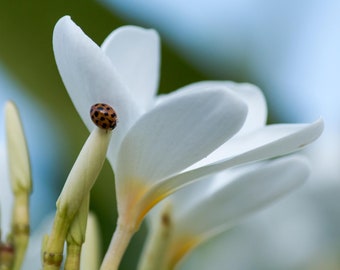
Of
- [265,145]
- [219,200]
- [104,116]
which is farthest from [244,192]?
[104,116]

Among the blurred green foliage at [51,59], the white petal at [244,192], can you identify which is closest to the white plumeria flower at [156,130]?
the white petal at [244,192]

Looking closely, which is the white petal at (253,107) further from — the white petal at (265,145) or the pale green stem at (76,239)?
the pale green stem at (76,239)

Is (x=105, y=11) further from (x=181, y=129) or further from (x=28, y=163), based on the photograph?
(x=181, y=129)

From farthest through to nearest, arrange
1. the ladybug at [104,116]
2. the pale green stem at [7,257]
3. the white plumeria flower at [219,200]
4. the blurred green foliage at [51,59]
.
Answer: the blurred green foliage at [51,59]
the white plumeria flower at [219,200]
the pale green stem at [7,257]
the ladybug at [104,116]

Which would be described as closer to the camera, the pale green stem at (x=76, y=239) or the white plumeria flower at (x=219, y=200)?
the pale green stem at (x=76, y=239)

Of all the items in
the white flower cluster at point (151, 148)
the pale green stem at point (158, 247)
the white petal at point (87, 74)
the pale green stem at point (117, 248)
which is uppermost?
the white petal at point (87, 74)

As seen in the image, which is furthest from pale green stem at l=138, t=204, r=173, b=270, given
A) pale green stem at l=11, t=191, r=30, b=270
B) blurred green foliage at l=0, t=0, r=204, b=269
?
blurred green foliage at l=0, t=0, r=204, b=269

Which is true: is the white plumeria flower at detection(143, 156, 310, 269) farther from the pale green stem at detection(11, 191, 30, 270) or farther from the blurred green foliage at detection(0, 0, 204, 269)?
the blurred green foliage at detection(0, 0, 204, 269)
